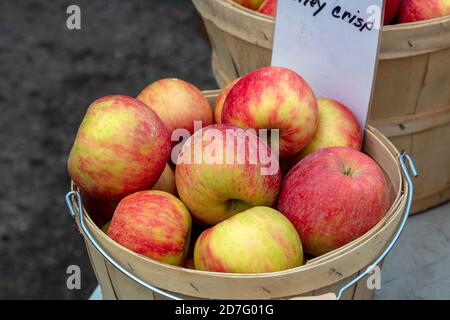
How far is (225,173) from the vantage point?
84 centimetres

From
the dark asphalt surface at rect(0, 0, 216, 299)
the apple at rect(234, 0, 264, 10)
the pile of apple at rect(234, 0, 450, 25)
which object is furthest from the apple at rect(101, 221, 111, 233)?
the dark asphalt surface at rect(0, 0, 216, 299)

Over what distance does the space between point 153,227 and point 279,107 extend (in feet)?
0.92

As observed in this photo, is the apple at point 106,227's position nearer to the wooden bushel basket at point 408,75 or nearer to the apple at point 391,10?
the wooden bushel basket at point 408,75

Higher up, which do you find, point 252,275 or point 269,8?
point 269,8

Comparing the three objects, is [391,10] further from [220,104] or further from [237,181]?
[237,181]

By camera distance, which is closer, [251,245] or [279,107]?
[251,245]

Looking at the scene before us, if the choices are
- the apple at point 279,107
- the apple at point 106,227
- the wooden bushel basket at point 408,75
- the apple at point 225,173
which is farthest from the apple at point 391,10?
the apple at point 106,227

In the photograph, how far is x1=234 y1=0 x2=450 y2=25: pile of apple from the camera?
46.1 inches

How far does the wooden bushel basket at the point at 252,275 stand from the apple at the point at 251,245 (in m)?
0.04

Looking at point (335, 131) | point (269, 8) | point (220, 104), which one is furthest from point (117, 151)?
point (269, 8)

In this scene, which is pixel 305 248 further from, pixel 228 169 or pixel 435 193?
pixel 435 193

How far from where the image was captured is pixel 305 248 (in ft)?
2.92

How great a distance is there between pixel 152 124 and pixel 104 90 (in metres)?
1.80

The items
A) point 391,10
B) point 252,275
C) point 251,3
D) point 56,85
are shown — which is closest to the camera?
point 252,275
